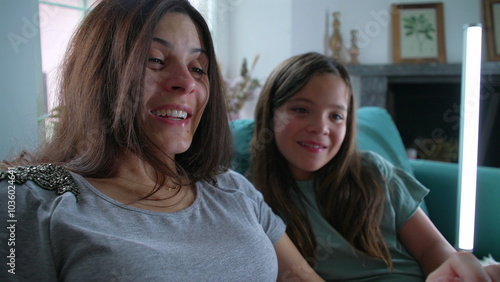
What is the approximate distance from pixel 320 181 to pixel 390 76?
246cm

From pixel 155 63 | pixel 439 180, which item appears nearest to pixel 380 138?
pixel 439 180

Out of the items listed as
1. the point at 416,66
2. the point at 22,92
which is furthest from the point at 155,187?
the point at 416,66

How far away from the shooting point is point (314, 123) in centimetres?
108

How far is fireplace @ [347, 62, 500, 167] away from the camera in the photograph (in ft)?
10.5

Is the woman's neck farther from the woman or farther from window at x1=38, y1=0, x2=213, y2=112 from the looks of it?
window at x1=38, y1=0, x2=213, y2=112

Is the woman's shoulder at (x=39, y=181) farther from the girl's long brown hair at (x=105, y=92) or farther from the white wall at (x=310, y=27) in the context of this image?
the white wall at (x=310, y=27)

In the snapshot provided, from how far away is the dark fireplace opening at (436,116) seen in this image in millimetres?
3238

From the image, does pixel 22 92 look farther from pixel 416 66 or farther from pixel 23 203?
pixel 416 66

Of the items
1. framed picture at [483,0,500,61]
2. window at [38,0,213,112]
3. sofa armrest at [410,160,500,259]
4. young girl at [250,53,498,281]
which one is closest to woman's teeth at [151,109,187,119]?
window at [38,0,213,112]

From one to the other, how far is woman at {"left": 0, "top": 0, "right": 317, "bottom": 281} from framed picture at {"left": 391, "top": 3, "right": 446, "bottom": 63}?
2896 millimetres

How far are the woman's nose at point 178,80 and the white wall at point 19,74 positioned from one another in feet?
0.98

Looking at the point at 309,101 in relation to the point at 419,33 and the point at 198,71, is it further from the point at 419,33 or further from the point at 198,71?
the point at 419,33

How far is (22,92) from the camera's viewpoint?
78 centimetres

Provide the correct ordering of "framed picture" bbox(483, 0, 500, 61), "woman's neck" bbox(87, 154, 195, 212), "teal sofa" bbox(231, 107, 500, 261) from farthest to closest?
"framed picture" bbox(483, 0, 500, 61)
"teal sofa" bbox(231, 107, 500, 261)
"woman's neck" bbox(87, 154, 195, 212)
